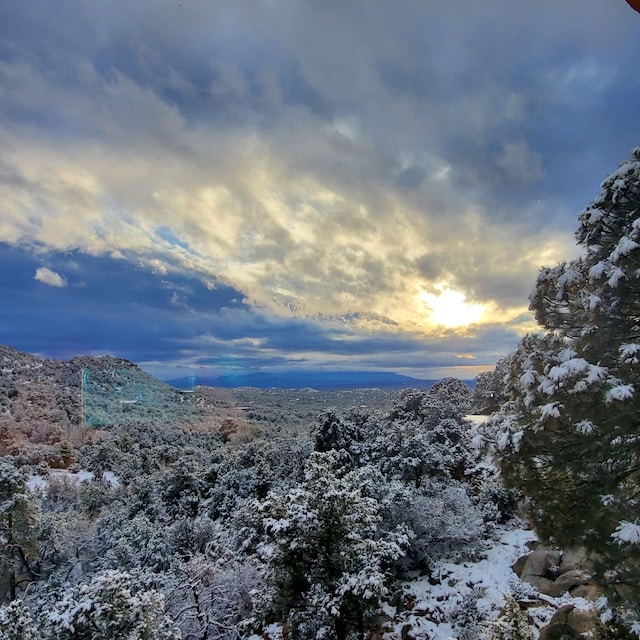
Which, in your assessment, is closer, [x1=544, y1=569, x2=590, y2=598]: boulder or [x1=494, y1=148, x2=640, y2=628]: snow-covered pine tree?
[x1=494, y1=148, x2=640, y2=628]: snow-covered pine tree

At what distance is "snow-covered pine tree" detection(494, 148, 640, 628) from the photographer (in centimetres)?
457

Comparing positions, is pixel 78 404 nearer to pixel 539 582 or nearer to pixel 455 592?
pixel 455 592

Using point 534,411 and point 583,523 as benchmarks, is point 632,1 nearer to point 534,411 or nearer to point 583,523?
point 534,411

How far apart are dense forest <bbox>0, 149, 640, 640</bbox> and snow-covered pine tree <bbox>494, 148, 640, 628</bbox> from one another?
0.08 feet

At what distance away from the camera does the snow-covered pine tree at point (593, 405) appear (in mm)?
4574

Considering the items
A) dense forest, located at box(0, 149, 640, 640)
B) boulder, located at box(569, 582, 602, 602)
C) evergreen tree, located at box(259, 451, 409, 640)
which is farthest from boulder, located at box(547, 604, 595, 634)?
evergreen tree, located at box(259, 451, 409, 640)

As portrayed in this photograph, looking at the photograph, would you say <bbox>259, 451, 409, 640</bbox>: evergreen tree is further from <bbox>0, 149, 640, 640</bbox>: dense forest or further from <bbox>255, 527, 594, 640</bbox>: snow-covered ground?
<bbox>255, 527, 594, 640</bbox>: snow-covered ground

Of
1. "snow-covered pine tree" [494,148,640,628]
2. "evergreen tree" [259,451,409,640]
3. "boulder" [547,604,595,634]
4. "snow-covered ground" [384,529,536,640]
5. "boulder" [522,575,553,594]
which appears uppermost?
"snow-covered pine tree" [494,148,640,628]

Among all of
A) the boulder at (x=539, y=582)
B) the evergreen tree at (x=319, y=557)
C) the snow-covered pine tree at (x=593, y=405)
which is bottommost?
the boulder at (x=539, y=582)

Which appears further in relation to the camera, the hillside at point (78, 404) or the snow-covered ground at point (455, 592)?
the hillside at point (78, 404)

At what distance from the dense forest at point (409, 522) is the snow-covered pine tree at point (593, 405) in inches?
0.9

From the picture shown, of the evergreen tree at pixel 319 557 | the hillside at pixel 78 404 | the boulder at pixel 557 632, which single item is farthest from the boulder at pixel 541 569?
the hillside at pixel 78 404

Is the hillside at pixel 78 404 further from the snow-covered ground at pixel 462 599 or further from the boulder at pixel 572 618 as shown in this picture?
the boulder at pixel 572 618

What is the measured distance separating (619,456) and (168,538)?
1715cm
